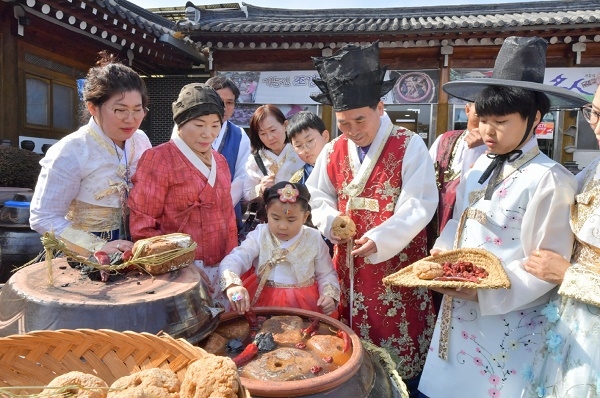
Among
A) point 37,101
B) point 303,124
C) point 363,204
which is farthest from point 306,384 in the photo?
point 37,101

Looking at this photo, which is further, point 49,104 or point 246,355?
point 49,104

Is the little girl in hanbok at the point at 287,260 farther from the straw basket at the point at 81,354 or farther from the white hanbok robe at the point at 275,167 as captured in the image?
the white hanbok robe at the point at 275,167

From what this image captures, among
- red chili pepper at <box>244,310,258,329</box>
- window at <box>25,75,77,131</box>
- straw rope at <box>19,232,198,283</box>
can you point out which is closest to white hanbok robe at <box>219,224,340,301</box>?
red chili pepper at <box>244,310,258,329</box>

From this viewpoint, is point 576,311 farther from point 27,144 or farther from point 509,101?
point 27,144

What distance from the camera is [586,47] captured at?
32.4 ft

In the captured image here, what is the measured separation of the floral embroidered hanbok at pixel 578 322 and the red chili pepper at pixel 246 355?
139cm

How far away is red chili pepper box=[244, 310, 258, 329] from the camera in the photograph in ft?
7.25

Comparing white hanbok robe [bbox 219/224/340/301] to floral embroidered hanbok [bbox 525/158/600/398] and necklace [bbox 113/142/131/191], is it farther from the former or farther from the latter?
floral embroidered hanbok [bbox 525/158/600/398]

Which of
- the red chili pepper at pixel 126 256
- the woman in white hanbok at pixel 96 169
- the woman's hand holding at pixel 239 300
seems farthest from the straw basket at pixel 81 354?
the woman in white hanbok at pixel 96 169

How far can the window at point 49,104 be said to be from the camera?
823 centimetres

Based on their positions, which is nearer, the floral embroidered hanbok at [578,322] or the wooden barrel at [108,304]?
the wooden barrel at [108,304]

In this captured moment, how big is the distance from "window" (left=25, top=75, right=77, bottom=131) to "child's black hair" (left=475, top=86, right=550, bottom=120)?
863cm

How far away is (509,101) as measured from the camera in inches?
85.9

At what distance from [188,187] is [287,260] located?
2.59 feet
